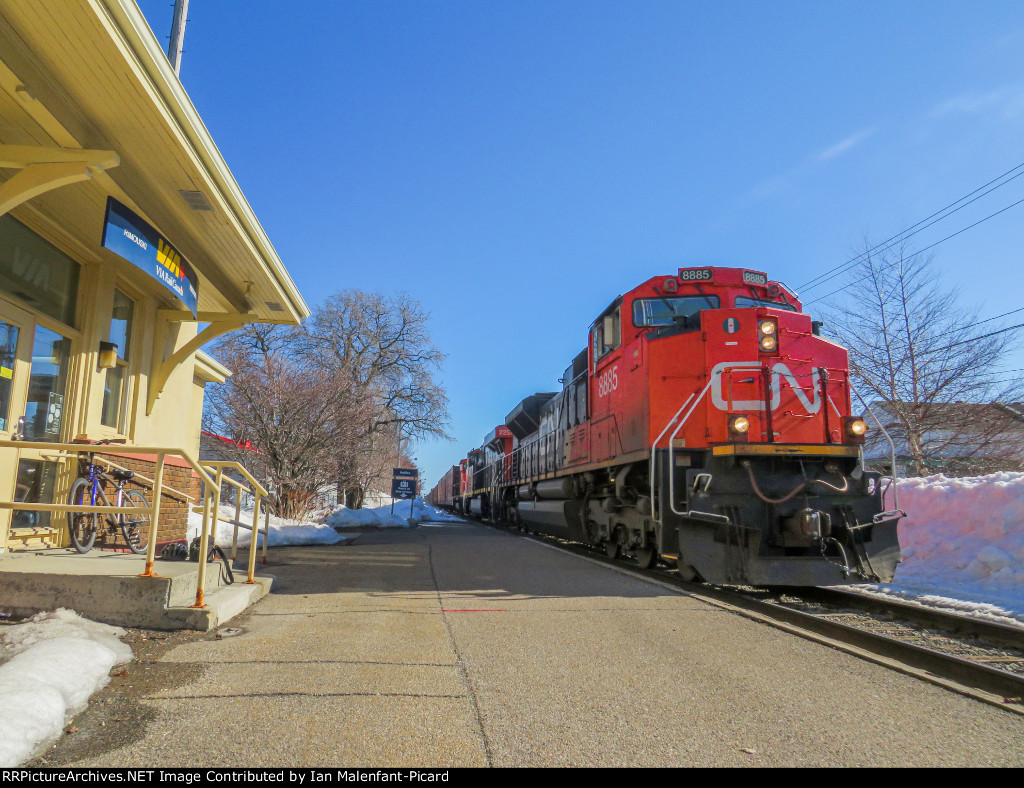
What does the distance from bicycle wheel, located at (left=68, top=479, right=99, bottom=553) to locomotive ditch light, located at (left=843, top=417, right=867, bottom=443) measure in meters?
7.78

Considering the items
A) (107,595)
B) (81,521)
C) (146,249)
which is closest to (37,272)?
(146,249)

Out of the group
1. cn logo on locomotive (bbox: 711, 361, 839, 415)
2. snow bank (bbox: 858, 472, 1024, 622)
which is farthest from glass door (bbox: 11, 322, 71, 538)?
snow bank (bbox: 858, 472, 1024, 622)

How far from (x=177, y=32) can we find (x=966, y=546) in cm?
1188

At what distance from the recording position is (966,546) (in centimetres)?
841

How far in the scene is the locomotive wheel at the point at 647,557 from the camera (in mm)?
8523

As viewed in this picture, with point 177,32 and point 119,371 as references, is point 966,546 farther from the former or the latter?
point 177,32

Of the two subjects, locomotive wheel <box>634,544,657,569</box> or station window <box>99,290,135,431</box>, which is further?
locomotive wheel <box>634,544,657,569</box>

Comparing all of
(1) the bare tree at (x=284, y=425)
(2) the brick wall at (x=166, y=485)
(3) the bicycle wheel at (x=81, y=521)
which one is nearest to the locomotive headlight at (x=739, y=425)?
(2) the brick wall at (x=166, y=485)

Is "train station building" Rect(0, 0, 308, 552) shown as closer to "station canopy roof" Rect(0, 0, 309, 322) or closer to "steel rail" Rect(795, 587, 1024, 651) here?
"station canopy roof" Rect(0, 0, 309, 322)

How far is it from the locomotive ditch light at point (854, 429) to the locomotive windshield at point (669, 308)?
2169 mm

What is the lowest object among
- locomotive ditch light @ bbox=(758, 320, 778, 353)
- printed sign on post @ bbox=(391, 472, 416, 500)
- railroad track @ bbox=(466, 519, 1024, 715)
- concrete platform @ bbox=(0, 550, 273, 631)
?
railroad track @ bbox=(466, 519, 1024, 715)

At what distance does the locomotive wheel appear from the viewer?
8523 mm

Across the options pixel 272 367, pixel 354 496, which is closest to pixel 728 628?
pixel 272 367
